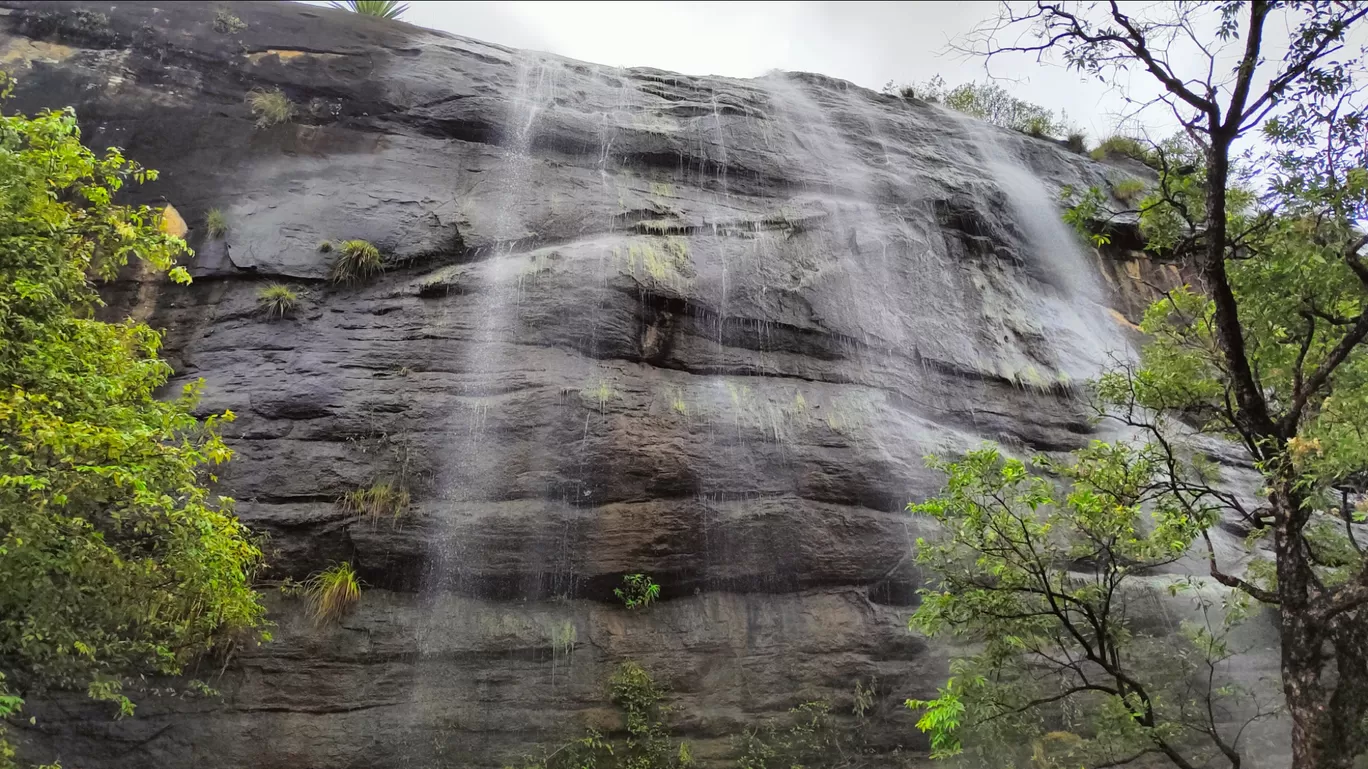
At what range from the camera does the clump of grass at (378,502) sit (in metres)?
9.71

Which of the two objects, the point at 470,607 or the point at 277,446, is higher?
the point at 277,446

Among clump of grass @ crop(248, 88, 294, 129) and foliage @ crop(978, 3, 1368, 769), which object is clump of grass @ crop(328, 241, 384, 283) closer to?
clump of grass @ crop(248, 88, 294, 129)

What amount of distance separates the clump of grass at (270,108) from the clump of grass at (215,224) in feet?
7.10

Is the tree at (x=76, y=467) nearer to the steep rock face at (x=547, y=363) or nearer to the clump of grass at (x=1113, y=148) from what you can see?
the steep rock face at (x=547, y=363)

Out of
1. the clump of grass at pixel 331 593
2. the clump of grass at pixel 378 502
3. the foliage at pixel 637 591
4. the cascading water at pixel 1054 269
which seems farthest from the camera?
the cascading water at pixel 1054 269

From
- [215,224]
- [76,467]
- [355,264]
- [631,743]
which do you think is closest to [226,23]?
[215,224]

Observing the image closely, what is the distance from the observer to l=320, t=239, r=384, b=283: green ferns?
38.3 feet

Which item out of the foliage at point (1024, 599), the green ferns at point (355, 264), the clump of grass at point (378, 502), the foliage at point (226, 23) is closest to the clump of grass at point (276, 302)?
the green ferns at point (355, 264)

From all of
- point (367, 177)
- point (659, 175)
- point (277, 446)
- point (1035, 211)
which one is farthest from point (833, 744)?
point (1035, 211)

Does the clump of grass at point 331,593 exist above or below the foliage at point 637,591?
below

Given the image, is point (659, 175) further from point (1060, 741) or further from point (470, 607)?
point (1060, 741)

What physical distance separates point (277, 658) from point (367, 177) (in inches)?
294

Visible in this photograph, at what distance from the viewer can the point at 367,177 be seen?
13016mm

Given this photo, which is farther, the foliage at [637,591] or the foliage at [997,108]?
the foliage at [997,108]
